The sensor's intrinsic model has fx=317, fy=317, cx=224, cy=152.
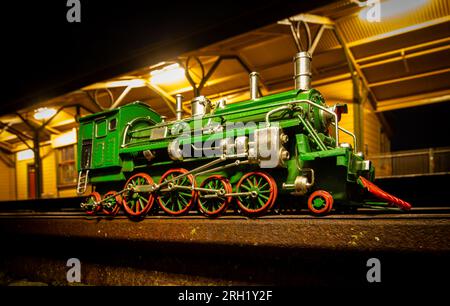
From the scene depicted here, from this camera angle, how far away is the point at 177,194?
12.1 ft

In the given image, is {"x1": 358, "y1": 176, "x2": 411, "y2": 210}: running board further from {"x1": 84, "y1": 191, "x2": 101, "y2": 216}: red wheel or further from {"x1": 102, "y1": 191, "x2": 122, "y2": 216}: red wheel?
{"x1": 84, "y1": 191, "x2": 101, "y2": 216}: red wheel

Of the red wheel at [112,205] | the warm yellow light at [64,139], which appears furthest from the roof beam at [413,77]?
the warm yellow light at [64,139]

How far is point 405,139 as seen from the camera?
18875 mm

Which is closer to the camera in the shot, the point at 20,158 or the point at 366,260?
the point at 366,260

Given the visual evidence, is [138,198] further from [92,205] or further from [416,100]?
[416,100]

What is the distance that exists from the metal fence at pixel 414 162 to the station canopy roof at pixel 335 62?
2.29 metres

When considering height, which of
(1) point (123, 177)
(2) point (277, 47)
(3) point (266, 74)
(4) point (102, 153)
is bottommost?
(1) point (123, 177)

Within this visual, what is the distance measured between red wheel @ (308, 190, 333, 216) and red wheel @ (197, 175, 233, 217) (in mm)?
799

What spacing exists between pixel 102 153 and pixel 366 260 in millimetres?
3695

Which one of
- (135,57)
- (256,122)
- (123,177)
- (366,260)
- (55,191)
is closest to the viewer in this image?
(366,260)

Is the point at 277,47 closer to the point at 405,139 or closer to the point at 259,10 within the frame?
the point at 259,10

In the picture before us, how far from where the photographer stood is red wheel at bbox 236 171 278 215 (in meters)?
3.04

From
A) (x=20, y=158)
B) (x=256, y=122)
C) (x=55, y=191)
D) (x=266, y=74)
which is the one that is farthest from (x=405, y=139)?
(x=20, y=158)

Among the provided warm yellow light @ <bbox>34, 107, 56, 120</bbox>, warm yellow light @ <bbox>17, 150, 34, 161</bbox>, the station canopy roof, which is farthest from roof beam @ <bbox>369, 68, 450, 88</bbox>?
warm yellow light @ <bbox>17, 150, 34, 161</bbox>
